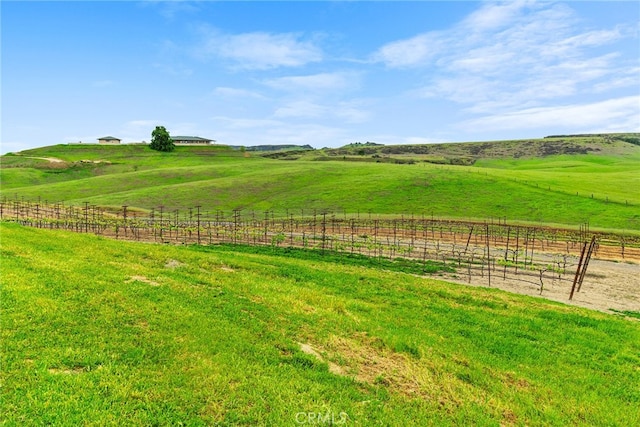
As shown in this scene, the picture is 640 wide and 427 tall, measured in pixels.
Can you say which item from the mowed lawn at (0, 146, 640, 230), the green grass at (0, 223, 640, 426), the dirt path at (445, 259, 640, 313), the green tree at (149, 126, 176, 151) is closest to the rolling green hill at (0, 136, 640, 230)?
the mowed lawn at (0, 146, 640, 230)

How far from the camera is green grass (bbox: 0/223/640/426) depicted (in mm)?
9141

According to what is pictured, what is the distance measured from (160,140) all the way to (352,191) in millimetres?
119435

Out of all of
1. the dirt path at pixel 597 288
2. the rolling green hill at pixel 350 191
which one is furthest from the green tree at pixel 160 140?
the dirt path at pixel 597 288

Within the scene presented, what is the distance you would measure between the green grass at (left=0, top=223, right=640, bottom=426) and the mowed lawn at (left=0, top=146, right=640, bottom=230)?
60.3 metres

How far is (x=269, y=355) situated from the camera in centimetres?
1180

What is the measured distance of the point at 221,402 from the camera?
9219mm

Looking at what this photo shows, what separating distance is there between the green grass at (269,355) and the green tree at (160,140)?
16737 centimetres

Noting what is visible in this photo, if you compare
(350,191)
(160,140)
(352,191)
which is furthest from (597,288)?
(160,140)

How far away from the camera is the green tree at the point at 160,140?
175750 millimetres

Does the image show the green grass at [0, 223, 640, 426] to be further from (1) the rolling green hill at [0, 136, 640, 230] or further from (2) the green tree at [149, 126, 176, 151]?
(2) the green tree at [149, 126, 176, 151]

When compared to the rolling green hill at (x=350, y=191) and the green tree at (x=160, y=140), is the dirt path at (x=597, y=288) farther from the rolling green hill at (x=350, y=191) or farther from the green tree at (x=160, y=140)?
the green tree at (x=160, y=140)

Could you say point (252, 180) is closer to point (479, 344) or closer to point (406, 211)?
point (406, 211)

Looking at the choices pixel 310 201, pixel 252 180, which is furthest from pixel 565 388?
pixel 252 180

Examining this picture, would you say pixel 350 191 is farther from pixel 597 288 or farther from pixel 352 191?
pixel 597 288
